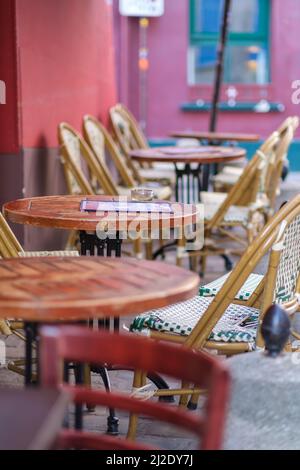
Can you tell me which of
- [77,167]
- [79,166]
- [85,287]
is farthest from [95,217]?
[79,166]

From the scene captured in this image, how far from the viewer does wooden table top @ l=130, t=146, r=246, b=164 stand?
5.48m

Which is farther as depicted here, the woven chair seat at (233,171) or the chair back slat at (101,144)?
the woven chair seat at (233,171)

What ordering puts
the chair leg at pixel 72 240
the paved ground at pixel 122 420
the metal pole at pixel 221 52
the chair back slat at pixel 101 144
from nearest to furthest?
the paved ground at pixel 122 420, the chair leg at pixel 72 240, the chair back slat at pixel 101 144, the metal pole at pixel 221 52

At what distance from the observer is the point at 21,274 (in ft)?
7.03

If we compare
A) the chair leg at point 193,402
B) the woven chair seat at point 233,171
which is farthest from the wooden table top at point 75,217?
the woven chair seat at point 233,171

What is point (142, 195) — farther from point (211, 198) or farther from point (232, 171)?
point (232, 171)

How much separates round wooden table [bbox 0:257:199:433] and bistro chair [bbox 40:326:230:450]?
0.71ft

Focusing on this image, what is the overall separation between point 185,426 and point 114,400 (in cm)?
16

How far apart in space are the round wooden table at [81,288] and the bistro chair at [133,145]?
4579 millimetres

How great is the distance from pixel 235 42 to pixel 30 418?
10242 mm

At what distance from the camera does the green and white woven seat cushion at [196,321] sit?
9.15 feet

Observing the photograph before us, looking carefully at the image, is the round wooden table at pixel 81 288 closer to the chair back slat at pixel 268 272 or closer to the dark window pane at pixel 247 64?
the chair back slat at pixel 268 272

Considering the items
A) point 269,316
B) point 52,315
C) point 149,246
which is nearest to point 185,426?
point 52,315

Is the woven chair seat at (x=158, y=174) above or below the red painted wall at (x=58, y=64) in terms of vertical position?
below
